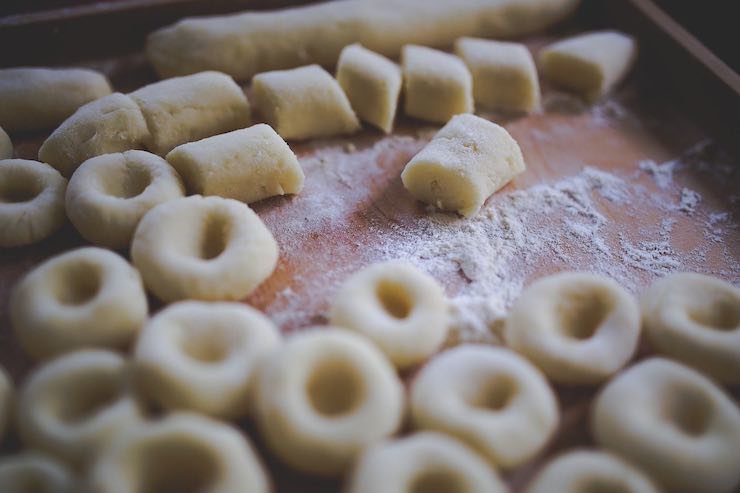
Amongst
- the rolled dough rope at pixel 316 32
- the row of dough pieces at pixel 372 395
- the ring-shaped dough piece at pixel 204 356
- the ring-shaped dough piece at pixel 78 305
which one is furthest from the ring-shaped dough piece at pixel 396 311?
the rolled dough rope at pixel 316 32

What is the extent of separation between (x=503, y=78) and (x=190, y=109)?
112cm

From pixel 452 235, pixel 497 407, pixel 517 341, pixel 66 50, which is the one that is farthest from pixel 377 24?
pixel 497 407

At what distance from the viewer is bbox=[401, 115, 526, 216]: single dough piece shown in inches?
74.7

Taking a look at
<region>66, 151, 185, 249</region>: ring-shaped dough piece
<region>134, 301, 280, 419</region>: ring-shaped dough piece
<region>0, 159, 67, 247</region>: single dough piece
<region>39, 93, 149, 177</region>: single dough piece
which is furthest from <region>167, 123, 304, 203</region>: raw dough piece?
<region>134, 301, 280, 419</region>: ring-shaped dough piece

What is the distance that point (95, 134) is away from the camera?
1904 millimetres

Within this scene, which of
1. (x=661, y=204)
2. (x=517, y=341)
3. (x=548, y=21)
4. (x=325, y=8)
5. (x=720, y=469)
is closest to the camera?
(x=720, y=469)

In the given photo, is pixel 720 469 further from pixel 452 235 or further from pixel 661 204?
pixel 661 204

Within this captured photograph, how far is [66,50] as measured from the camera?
2391 mm

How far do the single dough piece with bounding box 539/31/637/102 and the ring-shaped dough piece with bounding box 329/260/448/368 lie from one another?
128cm

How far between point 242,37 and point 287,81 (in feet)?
1.12

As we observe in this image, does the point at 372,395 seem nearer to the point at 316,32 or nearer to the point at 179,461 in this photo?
the point at 179,461

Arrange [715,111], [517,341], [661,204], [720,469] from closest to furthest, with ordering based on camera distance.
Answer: [720,469], [517,341], [661,204], [715,111]

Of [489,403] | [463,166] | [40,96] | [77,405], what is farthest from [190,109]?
[489,403]

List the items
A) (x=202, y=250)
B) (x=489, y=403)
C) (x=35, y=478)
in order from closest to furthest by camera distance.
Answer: (x=35, y=478) < (x=489, y=403) < (x=202, y=250)
